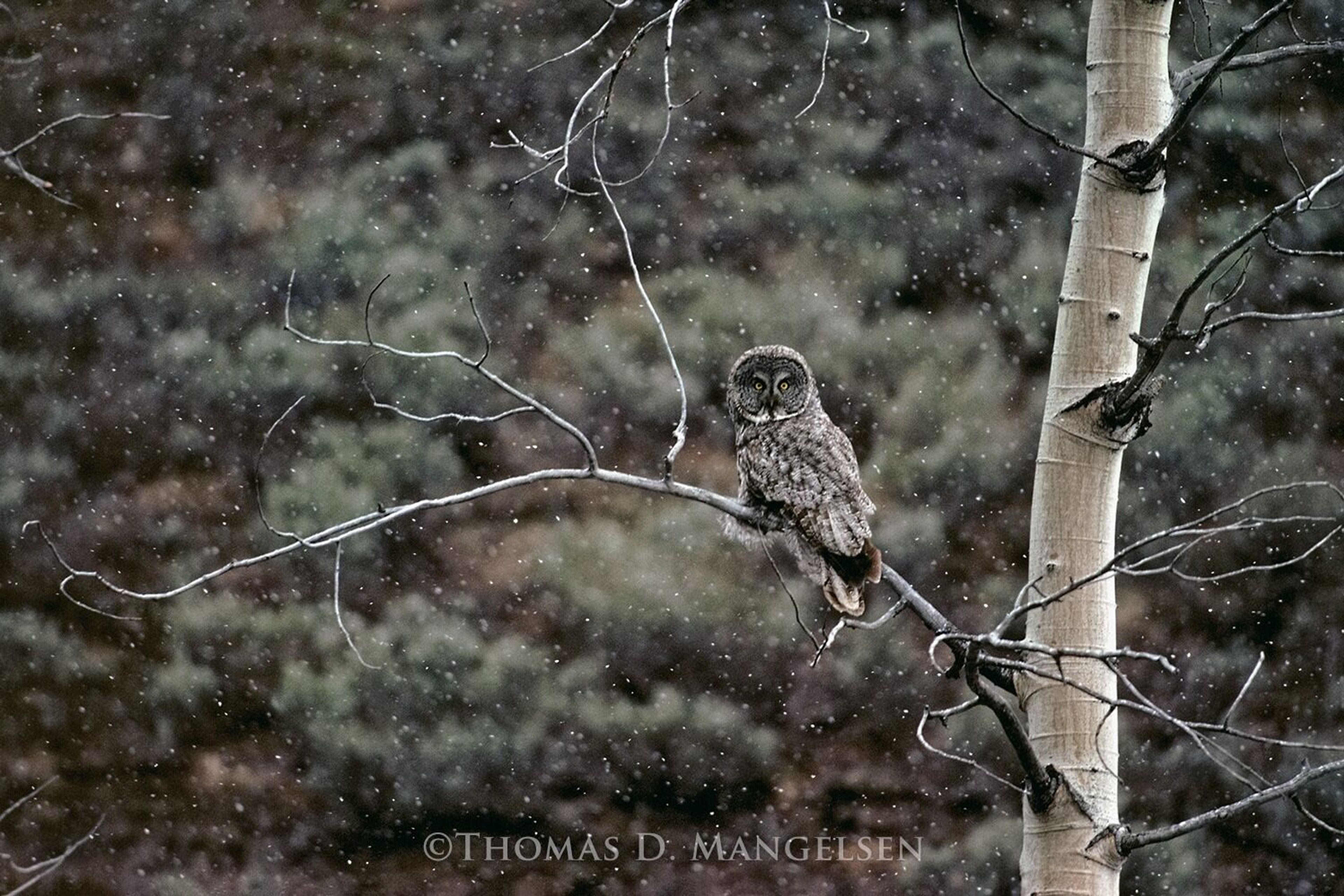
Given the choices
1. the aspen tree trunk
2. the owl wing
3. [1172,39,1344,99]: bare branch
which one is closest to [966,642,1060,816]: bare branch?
the aspen tree trunk

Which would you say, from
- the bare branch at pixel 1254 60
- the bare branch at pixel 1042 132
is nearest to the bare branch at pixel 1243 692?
the bare branch at pixel 1042 132

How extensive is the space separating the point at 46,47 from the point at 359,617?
92.0 inches

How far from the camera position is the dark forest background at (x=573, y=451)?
4.17 m

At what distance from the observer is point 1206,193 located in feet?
14.9

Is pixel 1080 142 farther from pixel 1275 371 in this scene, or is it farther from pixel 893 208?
pixel 1275 371

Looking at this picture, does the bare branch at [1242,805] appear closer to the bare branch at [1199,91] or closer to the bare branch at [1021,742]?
the bare branch at [1021,742]

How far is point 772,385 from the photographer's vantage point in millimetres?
3477

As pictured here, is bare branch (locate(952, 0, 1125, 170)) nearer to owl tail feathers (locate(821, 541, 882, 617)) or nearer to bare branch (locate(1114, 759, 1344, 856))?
owl tail feathers (locate(821, 541, 882, 617))

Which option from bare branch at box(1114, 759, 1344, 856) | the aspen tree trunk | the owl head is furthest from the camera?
the owl head

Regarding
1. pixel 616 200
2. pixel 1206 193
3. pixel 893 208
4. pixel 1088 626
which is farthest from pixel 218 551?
pixel 1206 193

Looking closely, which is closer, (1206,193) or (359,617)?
(359,617)

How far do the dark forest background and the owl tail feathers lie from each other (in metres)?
1.10

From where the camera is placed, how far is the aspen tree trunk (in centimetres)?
259

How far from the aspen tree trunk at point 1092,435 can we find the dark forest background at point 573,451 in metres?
1.52
